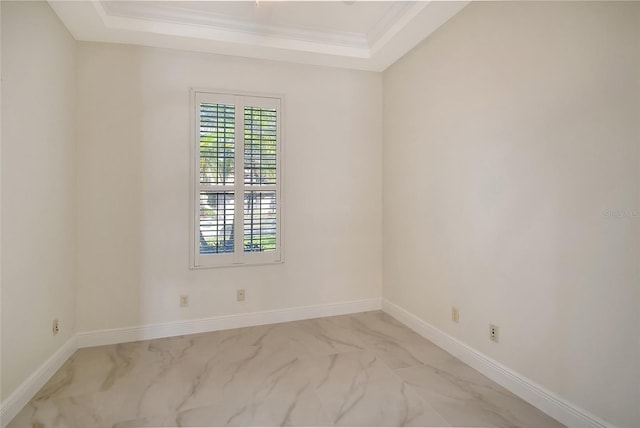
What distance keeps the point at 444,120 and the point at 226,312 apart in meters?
2.56

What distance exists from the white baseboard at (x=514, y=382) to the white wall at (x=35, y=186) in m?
2.84

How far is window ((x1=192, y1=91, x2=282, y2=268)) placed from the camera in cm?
300

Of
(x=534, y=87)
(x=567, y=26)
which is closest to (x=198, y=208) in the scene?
(x=534, y=87)

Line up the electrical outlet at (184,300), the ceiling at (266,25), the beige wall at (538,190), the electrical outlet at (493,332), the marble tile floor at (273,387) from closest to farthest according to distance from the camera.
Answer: the beige wall at (538,190), the marble tile floor at (273,387), the electrical outlet at (493,332), the ceiling at (266,25), the electrical outlet at (184,300)

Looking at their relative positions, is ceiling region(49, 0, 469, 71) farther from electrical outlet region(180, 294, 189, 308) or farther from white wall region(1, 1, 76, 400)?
electrical outlet region(180, 294, 189, 308)

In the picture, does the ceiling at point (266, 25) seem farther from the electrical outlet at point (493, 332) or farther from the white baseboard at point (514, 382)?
the white baseboard at point (514, 382)

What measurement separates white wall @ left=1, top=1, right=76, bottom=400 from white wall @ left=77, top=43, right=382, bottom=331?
0.18 meters

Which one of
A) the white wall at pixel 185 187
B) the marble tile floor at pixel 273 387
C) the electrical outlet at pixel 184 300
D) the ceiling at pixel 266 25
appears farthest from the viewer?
the electrical outlet at pixel 184 300

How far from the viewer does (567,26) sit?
5.73 feet

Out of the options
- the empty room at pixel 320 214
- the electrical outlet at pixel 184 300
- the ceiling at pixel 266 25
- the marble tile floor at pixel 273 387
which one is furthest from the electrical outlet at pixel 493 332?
the electrical outlet at pixel 184 300

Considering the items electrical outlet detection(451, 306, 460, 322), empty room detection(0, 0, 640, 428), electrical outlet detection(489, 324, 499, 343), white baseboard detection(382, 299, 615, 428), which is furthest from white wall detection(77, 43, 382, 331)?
electrical outlet detection(489, 324, 499, 343)

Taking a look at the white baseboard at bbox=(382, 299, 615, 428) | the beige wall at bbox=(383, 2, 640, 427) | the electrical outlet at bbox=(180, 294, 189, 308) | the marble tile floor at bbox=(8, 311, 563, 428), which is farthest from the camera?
the electrical outlet at bbox=(180, 294, 189, 308)

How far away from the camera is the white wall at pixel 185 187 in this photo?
276 centimetres

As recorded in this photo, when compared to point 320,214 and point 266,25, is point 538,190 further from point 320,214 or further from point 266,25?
point 266,25
